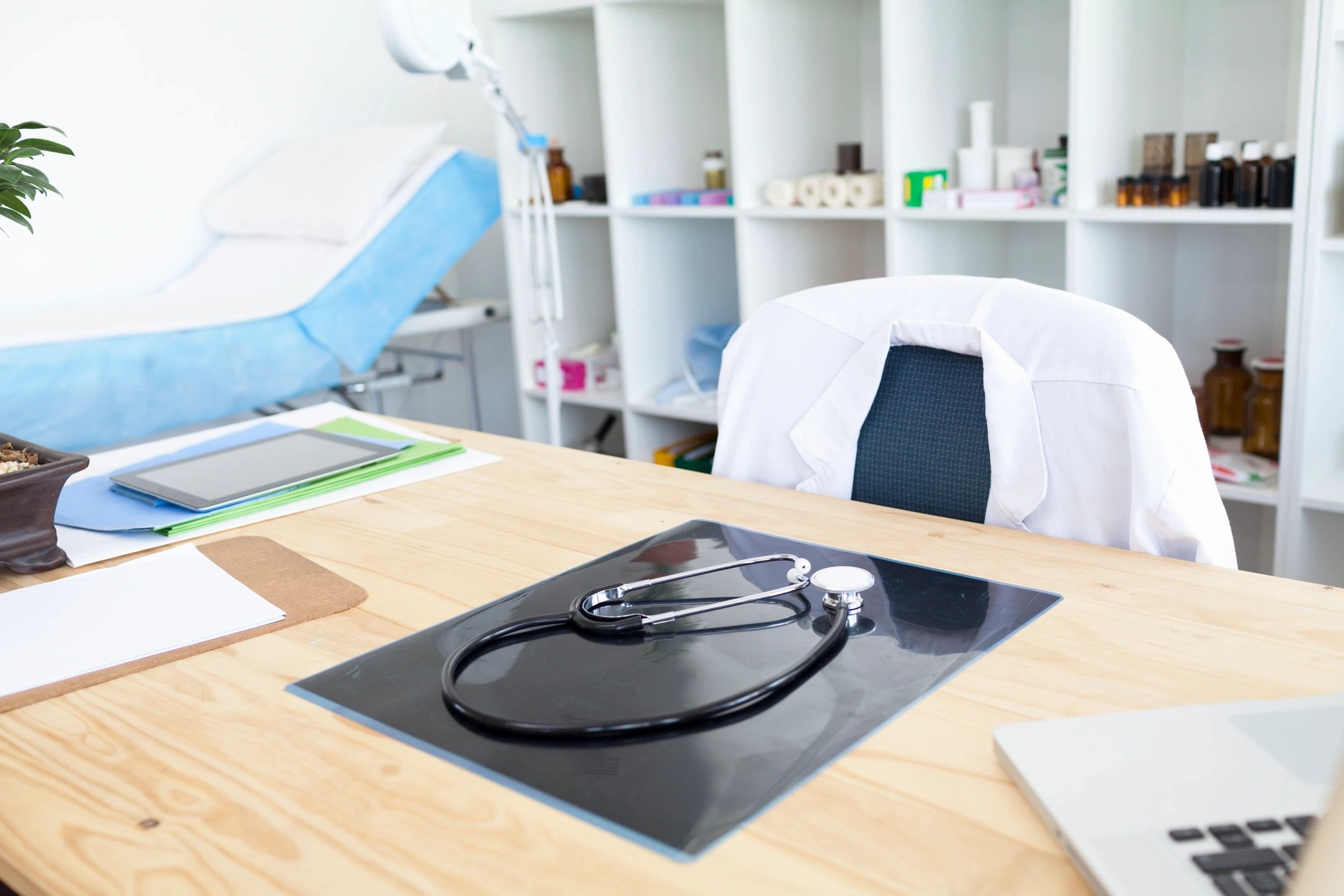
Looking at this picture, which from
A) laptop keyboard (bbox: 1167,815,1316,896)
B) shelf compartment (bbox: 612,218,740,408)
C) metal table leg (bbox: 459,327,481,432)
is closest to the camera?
laptop keyboard (bbox: 1167,815,1316,896)

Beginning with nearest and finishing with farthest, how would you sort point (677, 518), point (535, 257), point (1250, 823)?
point (1250, 823) → point (677, 518) → point (535, 257)

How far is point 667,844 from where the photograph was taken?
50 cm

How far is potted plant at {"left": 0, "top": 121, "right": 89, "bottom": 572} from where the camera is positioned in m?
0.91

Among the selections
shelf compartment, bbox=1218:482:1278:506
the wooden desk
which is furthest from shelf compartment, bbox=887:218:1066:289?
the wooden desk

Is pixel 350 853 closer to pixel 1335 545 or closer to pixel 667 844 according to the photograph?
pixel 667 844

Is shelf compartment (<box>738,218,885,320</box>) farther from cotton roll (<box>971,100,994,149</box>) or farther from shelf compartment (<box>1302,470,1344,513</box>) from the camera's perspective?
shelf compartment (<box>1302,470,1344,513</box>)

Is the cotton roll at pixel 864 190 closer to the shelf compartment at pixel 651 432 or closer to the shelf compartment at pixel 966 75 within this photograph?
the shelf compartment at pixel 966 75

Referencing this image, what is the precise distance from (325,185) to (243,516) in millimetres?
1878

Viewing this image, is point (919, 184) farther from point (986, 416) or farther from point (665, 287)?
point (986, 416)

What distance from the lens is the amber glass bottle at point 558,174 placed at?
2709mm

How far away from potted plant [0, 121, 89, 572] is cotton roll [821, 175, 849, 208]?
1.49 metres

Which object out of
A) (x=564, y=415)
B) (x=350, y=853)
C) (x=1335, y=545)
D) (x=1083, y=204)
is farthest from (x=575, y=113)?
(x=350, y=853)

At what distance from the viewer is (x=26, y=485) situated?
917 mm

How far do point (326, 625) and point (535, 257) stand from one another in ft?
6.44
